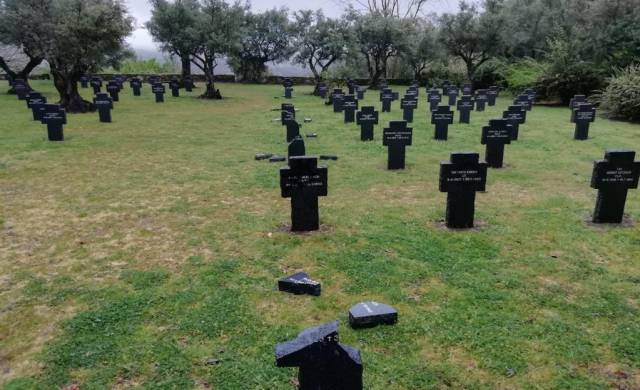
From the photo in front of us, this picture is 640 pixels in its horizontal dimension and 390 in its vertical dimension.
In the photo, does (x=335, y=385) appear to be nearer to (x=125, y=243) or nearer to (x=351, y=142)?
(x=125, y=243)

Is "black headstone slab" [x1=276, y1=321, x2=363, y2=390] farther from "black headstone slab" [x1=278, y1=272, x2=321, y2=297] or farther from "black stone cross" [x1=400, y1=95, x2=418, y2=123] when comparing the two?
"black stone cross" [x1=400, y1=95, x2=418, y2=123]

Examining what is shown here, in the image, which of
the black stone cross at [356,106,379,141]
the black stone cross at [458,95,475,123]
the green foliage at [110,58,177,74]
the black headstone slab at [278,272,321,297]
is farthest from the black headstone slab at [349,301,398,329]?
the green foliage at [110,58,177,74]

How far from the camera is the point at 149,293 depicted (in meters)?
5.04

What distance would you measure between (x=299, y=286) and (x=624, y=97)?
62.9ft

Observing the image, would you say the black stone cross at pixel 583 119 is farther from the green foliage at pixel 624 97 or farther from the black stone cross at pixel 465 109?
the green foliage at pixel 624 97

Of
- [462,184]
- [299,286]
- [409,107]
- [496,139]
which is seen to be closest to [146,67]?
[409,107]

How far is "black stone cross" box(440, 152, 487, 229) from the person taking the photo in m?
6.58

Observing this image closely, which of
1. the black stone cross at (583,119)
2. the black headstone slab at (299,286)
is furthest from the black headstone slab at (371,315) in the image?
the black stone cross at (583,119)

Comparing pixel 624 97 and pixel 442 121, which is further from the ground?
pixel 624 97

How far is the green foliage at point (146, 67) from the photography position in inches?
1807

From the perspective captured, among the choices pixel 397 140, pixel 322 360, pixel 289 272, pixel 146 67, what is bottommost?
pixel 289 272

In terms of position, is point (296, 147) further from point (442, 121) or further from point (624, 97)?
point (624, 97)

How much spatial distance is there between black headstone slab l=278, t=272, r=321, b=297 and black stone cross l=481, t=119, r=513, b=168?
22.8ft

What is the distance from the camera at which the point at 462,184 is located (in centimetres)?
675
